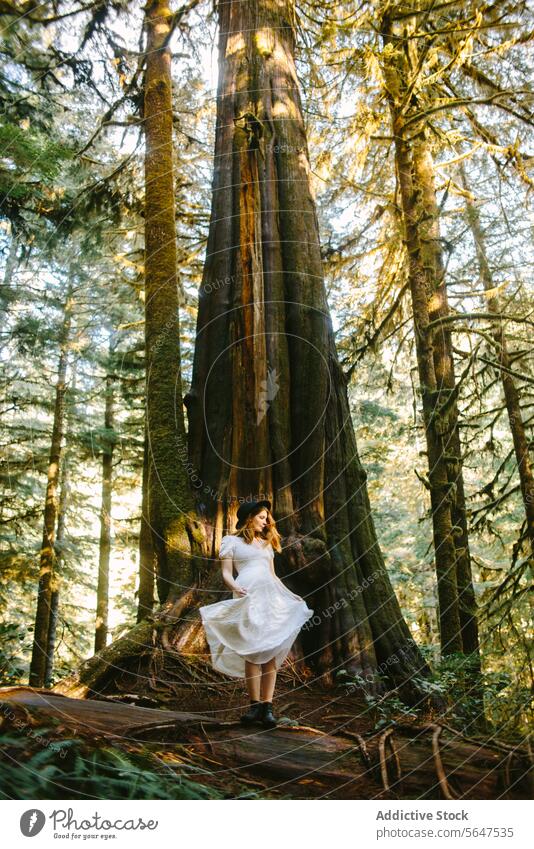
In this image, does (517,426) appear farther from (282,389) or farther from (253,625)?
(253,625)

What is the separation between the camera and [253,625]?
3.46 m

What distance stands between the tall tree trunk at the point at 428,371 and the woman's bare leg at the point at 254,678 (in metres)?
2.66

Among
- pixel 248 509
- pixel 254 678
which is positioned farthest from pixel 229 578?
pixel 254 678

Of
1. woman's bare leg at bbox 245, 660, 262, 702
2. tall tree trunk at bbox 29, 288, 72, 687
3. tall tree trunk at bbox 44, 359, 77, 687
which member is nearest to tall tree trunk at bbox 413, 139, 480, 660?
woman's bare leg at bbox 245, 660, 262, 702

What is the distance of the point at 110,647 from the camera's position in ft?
14.6

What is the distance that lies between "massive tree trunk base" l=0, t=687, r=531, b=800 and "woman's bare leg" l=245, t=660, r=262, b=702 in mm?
202

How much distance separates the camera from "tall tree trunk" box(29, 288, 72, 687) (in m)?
8.90

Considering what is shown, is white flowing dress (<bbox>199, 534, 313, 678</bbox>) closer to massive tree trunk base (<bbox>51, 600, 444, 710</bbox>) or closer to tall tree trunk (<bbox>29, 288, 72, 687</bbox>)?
massive tree trunk base (<bbox>51, 600, 444, 710</bbox>)

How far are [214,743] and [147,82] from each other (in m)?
7.68

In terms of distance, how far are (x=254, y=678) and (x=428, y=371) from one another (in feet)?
13.2

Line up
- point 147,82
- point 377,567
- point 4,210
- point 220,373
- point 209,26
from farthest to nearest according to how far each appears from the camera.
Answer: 1. point 209,26
2. point 147,82
3. point 4,210
4. point 220,373
5. point 377,567
